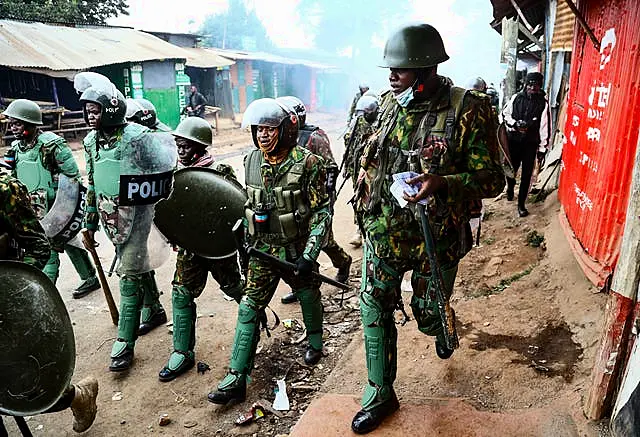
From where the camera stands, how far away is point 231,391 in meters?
3.78

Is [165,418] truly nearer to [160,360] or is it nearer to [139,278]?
[160,360]

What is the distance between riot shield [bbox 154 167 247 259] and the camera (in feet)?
13.6

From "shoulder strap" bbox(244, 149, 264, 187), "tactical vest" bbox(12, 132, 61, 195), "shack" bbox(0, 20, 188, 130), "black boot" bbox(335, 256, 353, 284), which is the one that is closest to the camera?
"shoulder strap" bbox(244, 149, 264, 187)

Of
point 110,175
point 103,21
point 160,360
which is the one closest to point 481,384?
point 160,360

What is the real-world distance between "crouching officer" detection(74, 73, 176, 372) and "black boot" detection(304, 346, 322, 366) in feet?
4.66

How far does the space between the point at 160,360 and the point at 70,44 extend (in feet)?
53.4

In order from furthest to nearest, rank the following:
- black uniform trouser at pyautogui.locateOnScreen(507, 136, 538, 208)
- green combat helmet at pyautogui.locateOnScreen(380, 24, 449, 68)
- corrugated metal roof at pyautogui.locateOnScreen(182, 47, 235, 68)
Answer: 1. corrugated metal roof at pyautogui.locateOnScreen(182, 47, 235, 68)
2. black uniform trouser at pyautogui.locateOnScreen(507, 136, 538, 208)
3. green combat helmet at pyautogui.locateOnScreen(380, 24, 449, 68)

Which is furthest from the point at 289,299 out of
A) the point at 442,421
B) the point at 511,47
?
the point at 511,47

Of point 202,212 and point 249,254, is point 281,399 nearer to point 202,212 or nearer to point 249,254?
point 249,254

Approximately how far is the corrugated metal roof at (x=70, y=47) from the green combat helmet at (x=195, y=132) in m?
13.1

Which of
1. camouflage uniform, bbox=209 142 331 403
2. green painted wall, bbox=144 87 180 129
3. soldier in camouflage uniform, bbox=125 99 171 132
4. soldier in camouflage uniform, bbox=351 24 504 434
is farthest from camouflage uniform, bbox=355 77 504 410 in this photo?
green painted wall, bbox=144 87 180 129

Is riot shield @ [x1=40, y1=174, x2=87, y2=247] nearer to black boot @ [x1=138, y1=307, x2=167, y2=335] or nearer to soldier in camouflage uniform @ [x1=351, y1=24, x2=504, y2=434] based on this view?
black boot @ [x1=138, y1=307, x2=167, y2=335]

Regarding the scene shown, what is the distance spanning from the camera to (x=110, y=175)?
4.30 metres

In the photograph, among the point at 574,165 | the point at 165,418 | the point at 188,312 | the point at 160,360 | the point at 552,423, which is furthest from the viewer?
the point at 574,165
